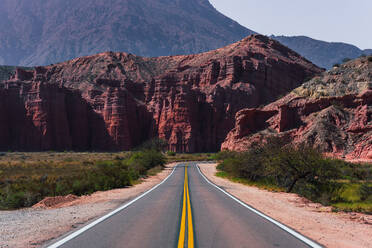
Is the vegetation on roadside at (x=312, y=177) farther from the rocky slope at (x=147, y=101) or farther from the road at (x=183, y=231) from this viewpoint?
the rocky slope at (x=147, y=101)

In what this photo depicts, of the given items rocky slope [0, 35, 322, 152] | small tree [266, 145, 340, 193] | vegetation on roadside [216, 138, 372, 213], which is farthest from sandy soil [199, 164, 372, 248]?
rocky slope [0, 35, 322, 152]

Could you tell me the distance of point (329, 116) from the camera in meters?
55.2

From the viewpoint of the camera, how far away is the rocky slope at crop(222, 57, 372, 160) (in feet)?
164

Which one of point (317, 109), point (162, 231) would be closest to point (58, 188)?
point (162, 231)

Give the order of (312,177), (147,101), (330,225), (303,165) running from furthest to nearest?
(147,101) < (312,177) < (303,165) < (330,225)

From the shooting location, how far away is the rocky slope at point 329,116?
49.8 m

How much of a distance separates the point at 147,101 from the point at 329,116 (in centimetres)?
7436

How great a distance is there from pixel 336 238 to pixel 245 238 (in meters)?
2.20

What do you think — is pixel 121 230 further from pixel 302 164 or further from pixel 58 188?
pixel 302 164

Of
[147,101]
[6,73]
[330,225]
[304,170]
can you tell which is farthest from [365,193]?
[6,73]

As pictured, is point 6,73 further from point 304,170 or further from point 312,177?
point 304,170

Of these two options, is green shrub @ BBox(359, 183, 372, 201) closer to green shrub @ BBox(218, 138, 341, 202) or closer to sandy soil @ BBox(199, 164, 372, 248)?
green shrub @ BBox(218, 138, 341, 202)

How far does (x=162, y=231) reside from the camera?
29.1ft

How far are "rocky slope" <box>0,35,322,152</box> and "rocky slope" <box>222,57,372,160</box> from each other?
3249 cm
